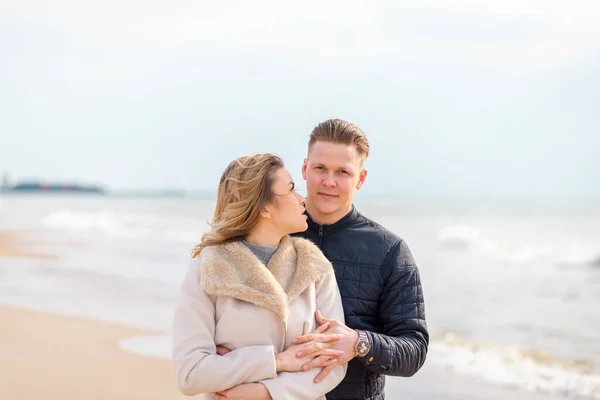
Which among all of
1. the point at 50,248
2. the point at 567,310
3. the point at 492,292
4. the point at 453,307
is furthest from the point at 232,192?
the point at 50,248

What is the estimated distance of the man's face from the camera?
3.15 m

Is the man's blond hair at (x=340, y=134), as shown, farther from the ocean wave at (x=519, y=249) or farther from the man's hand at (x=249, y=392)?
the ocean wave at (x=519, y=249)

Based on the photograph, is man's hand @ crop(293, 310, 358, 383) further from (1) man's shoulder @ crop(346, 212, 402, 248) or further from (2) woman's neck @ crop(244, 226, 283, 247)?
(1) man's shoulder @ crop(346, 212, 402, 248)

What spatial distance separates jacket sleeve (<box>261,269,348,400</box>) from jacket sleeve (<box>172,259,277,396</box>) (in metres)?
0.05

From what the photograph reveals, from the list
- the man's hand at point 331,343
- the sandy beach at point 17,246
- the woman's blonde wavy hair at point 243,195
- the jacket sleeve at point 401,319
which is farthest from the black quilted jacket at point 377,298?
the sandy beach at point 17,246

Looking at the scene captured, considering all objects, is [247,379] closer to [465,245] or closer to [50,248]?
[50,248]

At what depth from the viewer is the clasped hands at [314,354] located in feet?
8.43

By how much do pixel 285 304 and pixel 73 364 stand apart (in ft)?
14.8

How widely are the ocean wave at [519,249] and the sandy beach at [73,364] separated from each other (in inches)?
422

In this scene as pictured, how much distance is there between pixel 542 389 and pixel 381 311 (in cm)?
355

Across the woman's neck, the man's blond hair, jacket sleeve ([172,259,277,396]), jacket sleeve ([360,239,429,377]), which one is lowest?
jacket sleeve ([172,259,277,396])

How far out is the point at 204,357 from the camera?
8.37ft

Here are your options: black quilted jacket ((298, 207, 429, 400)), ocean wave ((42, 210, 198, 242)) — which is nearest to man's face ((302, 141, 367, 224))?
black quilted jacket ((298, 207, 429, 400))

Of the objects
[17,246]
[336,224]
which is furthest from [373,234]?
[17,246]
